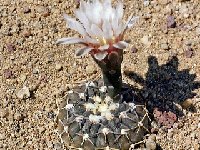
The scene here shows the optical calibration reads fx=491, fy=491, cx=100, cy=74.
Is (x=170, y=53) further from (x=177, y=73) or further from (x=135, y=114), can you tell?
(x=135, y=114)

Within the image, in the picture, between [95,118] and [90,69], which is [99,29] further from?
[90,69]

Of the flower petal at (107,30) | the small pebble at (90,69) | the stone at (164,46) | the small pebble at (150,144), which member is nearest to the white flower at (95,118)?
the small pebble at (150,144)

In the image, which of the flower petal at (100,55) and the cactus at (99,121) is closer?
the flower petal at (100,55)

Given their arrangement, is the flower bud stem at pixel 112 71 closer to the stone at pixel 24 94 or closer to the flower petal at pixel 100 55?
the flower petal at pixel 100 55

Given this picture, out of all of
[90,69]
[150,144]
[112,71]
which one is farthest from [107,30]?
[90,69]

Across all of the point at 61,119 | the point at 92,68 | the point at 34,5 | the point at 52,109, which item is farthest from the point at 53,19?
the point at 61,119
